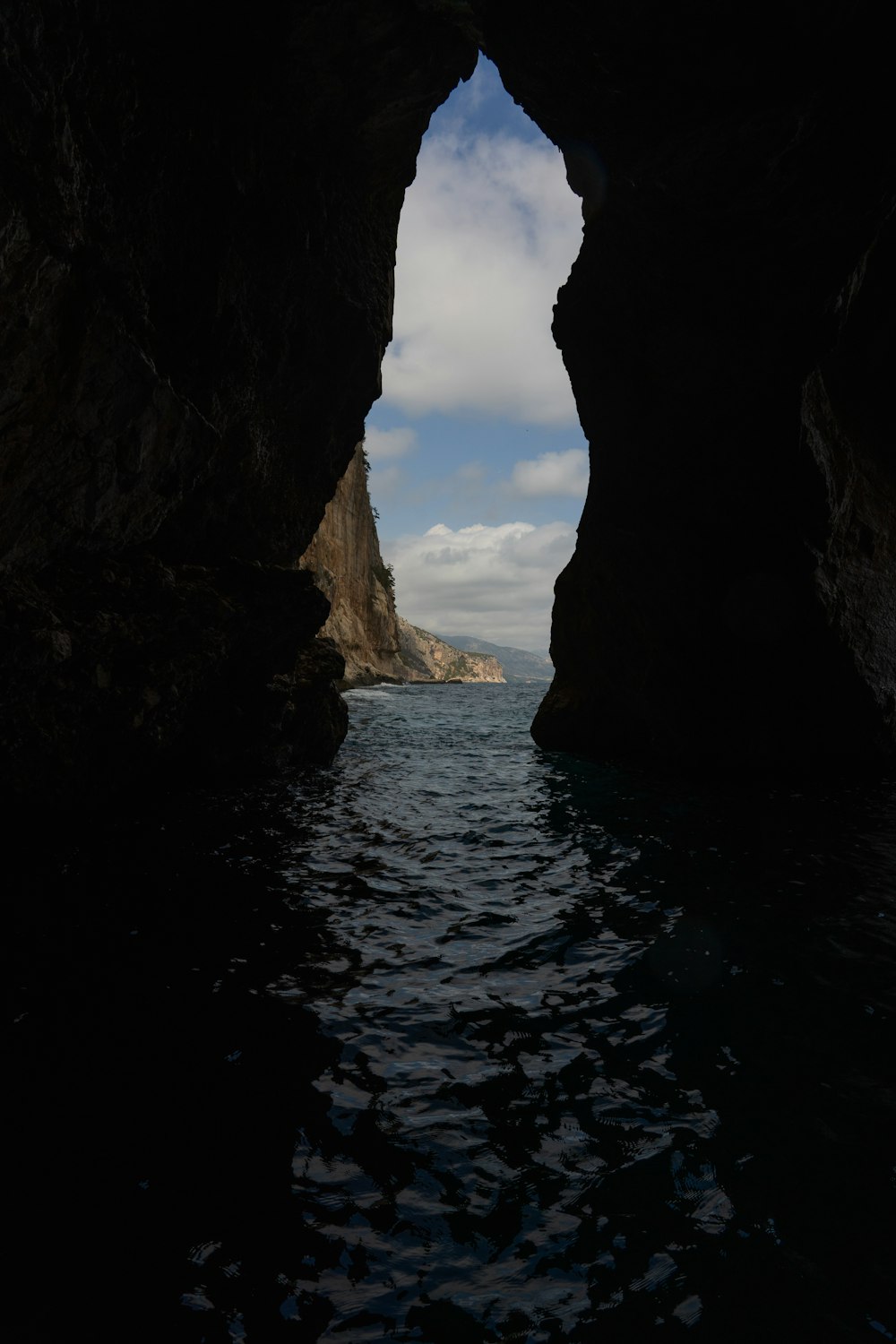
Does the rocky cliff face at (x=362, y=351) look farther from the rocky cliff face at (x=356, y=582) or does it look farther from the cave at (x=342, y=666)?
the rocky cliff face at (x=356, y=582)

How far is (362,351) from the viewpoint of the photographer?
56.3ft

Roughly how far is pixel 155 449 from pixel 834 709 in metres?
13.8

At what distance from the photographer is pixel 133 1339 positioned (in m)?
2.75

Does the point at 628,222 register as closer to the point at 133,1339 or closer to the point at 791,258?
the point at 791,258

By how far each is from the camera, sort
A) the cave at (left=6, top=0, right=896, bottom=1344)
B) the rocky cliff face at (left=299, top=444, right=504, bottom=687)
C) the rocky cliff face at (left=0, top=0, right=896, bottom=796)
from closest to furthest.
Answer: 1. the cave at (left=6, top=0, right=896, bottom=1344)
2. the rocky cliff face at (left=0, top=0, right=896, bottom=796)
3. the rocky cliff face at (left=299, top=444, right=504, bottom=687)

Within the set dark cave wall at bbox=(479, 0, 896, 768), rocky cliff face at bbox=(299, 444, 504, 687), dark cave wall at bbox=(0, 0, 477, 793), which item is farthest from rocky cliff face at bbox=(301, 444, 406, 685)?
dark cave wall at bbox=(479, 0, 896, 768)

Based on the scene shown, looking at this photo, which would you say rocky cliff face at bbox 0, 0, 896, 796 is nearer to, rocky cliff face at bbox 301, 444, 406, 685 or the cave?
the cave

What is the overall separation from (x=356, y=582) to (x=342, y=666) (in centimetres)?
4564

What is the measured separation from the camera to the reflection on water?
3023mm

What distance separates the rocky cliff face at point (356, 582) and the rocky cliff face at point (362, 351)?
30374 millimetres

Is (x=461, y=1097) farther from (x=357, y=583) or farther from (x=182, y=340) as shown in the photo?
(x=357, y=583)

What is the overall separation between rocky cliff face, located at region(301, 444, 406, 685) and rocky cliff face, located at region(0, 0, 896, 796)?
99.7 feet

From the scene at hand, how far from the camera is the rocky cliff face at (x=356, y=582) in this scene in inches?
2119

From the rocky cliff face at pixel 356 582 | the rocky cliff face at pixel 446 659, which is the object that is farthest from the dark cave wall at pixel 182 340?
the rocky cliff face at pixel 446 659
